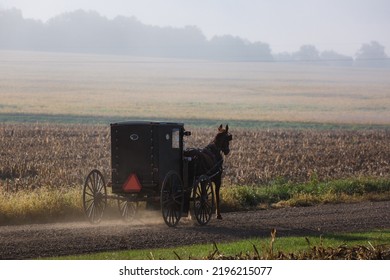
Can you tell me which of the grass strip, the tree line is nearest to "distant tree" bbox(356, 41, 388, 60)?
the tree line

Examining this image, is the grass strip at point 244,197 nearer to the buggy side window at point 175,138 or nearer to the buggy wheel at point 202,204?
the buggy wheel at point 202,204

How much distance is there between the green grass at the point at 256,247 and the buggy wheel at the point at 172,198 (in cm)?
214

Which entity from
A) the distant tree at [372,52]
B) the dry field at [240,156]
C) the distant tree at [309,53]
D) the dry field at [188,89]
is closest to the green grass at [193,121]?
the dry field at [188,89]

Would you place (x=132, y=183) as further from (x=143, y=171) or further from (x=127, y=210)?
(x=127, y=210)

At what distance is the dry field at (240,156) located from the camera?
A: 87.6 feet

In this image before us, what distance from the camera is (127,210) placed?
18312 mm

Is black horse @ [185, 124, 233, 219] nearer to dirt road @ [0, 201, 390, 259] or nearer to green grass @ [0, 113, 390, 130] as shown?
dirt road @ [0, 201, 390, 259]

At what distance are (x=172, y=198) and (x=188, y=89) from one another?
261ft

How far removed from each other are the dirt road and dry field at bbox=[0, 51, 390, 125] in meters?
43.9

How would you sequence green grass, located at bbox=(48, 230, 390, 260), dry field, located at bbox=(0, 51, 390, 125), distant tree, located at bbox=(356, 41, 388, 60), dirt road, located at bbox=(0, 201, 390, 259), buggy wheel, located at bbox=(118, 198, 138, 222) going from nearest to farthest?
green grass, located at bbox=(48, 230, 390, 260) < dirt road, located at bbox=(0, 201, 390, 259) < buggy wheel, located at bbox=(118, 198, 138, 222) < dry field, located at bbox=(0, 51, 390, 125) < distant tree, located at bbox=(356, 41, 388, 60)

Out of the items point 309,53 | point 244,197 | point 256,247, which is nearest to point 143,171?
point 256,247

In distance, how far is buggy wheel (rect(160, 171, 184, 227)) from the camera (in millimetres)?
16703

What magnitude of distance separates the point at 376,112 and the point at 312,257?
64.4m

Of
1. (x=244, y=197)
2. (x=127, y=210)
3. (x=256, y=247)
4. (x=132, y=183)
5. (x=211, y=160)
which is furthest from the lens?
(x=244, y=197)
